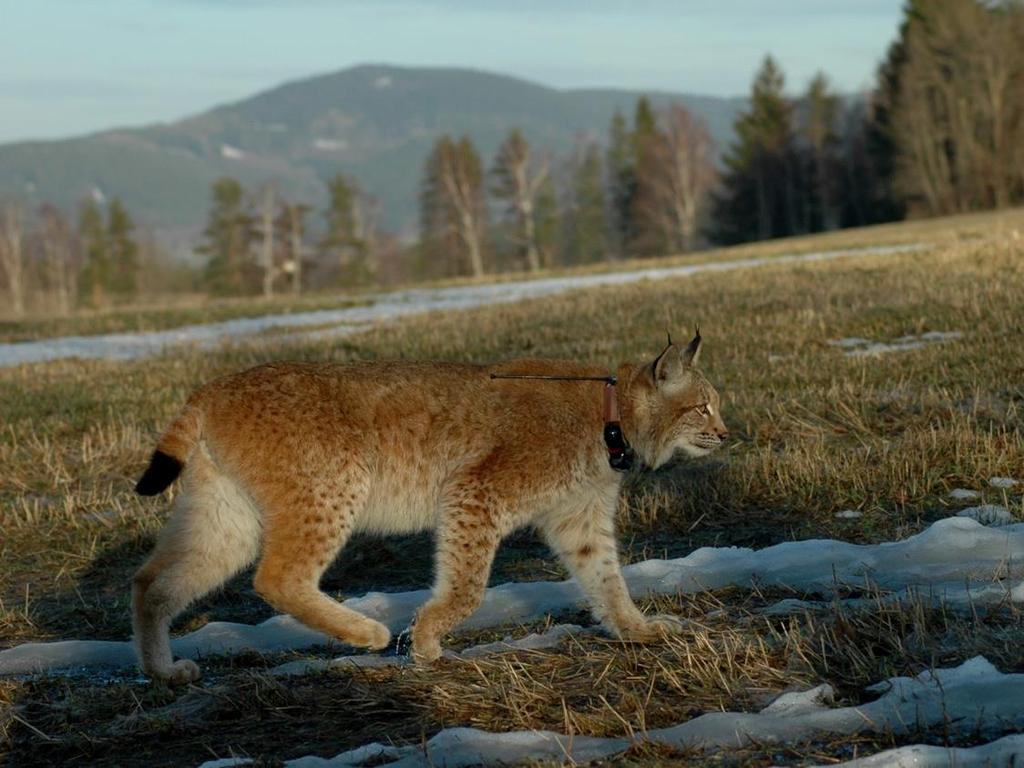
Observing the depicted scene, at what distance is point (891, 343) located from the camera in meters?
12.2

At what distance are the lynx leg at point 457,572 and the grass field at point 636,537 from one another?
21cm

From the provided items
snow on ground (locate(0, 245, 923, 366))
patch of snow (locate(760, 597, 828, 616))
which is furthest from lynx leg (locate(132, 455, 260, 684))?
snow on ground (locate(0, 245, 923, 366))

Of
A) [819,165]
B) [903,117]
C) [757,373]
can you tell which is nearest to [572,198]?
[819,165]

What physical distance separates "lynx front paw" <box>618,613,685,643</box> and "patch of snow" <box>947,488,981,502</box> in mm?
2458

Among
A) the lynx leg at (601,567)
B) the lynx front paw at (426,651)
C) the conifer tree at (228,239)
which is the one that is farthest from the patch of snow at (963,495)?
the conifer tree at (228,239)

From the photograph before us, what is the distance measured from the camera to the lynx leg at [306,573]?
17.4ft

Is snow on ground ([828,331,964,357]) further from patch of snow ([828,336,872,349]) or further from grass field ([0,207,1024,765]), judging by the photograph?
grass field ([0,207,1024,765])

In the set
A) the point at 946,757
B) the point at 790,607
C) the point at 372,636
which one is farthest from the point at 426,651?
the point at 946,757

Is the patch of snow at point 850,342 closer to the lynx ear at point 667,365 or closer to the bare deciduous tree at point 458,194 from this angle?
the lynx ear at point 667,365

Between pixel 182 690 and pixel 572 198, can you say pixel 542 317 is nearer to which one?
pixel 182 690

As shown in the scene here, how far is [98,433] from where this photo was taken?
10664 millimetres

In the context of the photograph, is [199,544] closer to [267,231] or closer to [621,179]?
[267,231]

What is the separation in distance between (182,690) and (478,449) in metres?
1.72

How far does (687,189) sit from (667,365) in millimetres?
71712
